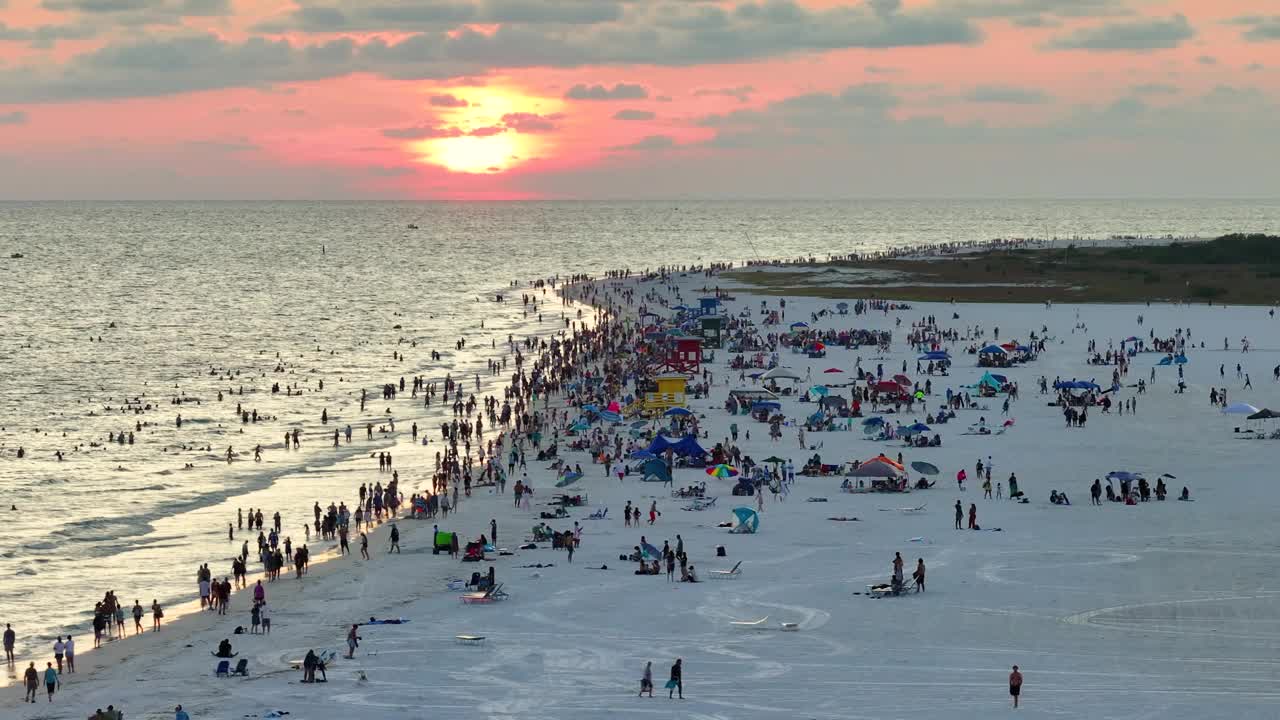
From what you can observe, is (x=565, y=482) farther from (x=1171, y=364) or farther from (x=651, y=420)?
(x=1171, y=364)

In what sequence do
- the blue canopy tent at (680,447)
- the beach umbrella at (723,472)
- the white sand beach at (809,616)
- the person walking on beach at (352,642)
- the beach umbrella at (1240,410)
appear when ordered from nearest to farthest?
the white sand beach at (809,616)
the person walking on beach at (352,642)
the beach umbrella at (723,472)
the blue canopy tent at (680,447)
the beach umbrella at (1240,410)

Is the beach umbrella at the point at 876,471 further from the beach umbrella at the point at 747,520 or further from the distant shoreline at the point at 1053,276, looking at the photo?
the distant shoreline at the point at 1053,276

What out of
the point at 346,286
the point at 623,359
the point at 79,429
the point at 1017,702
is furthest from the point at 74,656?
the point at 346,286

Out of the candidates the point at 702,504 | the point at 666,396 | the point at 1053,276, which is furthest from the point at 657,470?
the point at 1053,276

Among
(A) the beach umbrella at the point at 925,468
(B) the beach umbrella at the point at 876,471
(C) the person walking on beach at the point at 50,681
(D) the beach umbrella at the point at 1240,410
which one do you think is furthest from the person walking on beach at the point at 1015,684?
(D) the beach umbrella at the point at 1240,410

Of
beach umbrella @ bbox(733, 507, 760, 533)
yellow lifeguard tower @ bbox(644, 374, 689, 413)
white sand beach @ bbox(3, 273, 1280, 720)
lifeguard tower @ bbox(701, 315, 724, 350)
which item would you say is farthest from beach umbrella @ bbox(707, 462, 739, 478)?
lifeguard tower @ bbox(701, 315, 724, 350)

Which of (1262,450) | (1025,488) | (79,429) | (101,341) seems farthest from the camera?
(101,341)
